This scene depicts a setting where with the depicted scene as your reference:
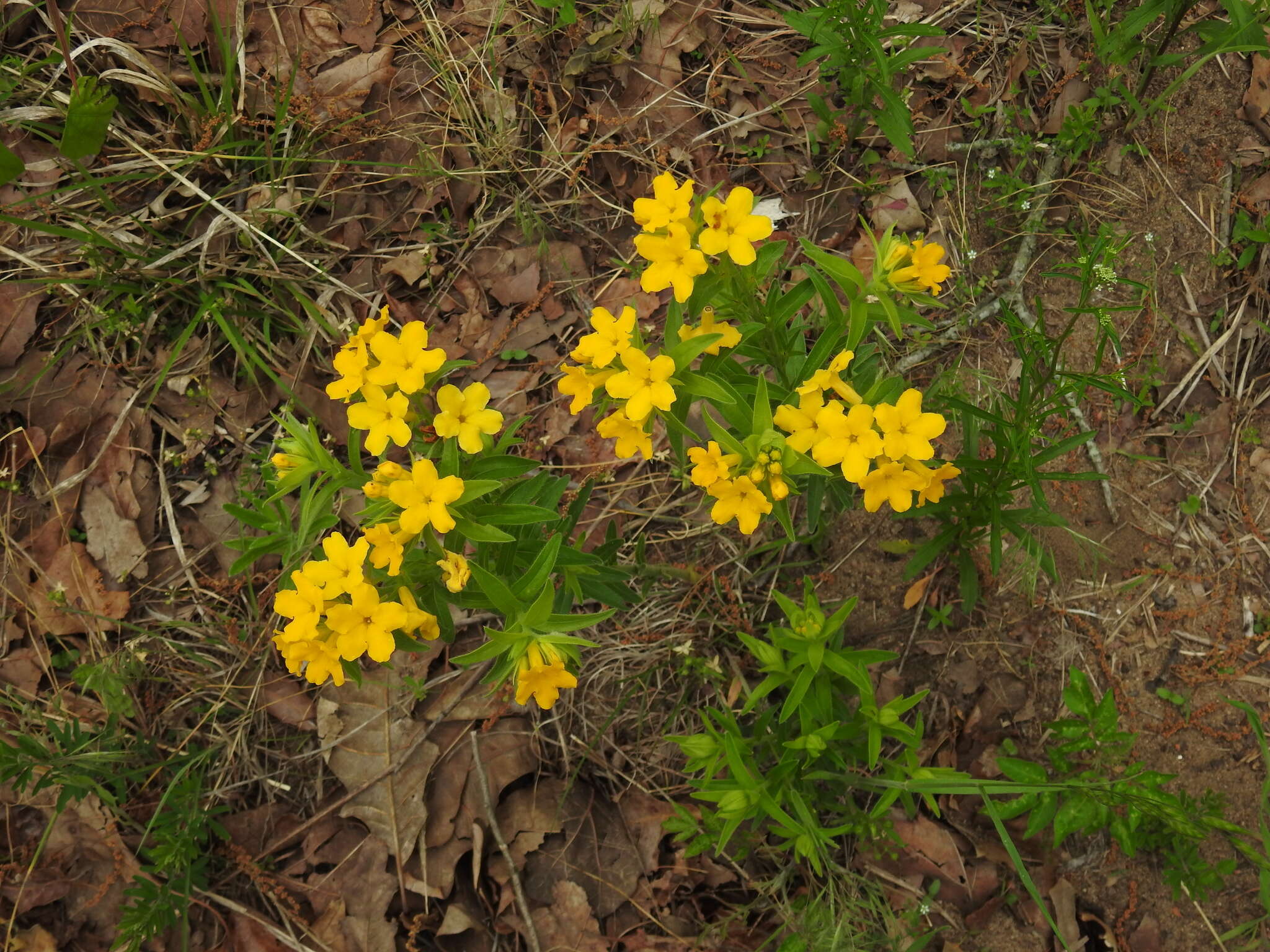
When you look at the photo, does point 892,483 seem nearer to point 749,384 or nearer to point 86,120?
point 749,384

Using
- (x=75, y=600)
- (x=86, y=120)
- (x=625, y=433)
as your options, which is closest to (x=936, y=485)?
(x=625, y=433)

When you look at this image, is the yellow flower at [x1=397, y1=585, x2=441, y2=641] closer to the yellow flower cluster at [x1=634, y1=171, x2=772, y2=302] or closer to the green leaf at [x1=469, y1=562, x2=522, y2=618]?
the green leaf at [x1=469, y1=562, x2=522, y2=618]

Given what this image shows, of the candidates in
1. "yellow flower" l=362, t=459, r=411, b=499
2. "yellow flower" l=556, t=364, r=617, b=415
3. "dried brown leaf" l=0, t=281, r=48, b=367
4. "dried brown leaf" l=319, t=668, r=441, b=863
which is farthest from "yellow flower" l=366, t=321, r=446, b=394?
"dried brown leaf" l=0, t=281, r=48, b=367

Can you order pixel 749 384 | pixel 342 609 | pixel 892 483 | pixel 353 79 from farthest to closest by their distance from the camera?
pixel 353 79 → pixel 749 384 → pixel 892 483 → pixel 342 609

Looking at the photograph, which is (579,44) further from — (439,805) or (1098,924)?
(1098,924)

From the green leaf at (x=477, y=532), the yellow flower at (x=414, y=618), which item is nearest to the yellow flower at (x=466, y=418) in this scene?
the green leaf at (x=477, y=532)

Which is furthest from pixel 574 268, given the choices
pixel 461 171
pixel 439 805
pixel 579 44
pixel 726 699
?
pixel 439 805
